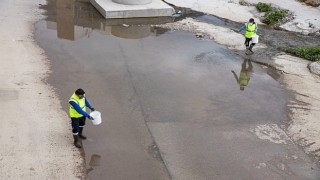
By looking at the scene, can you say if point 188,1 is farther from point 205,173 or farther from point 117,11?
point 205,173

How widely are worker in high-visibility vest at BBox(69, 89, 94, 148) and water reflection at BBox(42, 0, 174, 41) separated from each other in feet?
26.0

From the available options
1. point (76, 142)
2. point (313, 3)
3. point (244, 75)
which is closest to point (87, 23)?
point (244, 75)

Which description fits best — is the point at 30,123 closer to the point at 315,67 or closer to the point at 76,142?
the point at 76,142

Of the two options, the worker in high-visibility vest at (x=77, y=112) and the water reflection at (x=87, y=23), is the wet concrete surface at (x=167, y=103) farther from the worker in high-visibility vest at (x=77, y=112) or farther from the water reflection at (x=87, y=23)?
the worker in high-visibility vest at (x=77, y=112)

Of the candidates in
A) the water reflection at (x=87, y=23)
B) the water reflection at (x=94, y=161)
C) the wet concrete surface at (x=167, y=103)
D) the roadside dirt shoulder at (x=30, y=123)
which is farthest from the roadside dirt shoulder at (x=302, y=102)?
the water reflection at (x=87, y=23)

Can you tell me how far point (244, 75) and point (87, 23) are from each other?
806 centimetres

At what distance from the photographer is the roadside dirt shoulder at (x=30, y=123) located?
8867 mm

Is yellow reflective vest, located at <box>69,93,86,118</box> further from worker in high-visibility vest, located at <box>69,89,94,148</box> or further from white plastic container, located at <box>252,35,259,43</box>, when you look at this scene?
white plastic container, located at <box>252,35,259,43</box>

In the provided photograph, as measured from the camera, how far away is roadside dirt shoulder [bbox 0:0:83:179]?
8.87 metres

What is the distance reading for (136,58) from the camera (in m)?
15.2

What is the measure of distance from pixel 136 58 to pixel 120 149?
6.02 metres

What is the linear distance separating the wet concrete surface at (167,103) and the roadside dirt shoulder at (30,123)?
1.44ft

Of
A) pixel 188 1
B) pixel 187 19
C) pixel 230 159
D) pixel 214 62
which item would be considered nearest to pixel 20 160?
pixel 230 159

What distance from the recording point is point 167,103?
40.0ft
